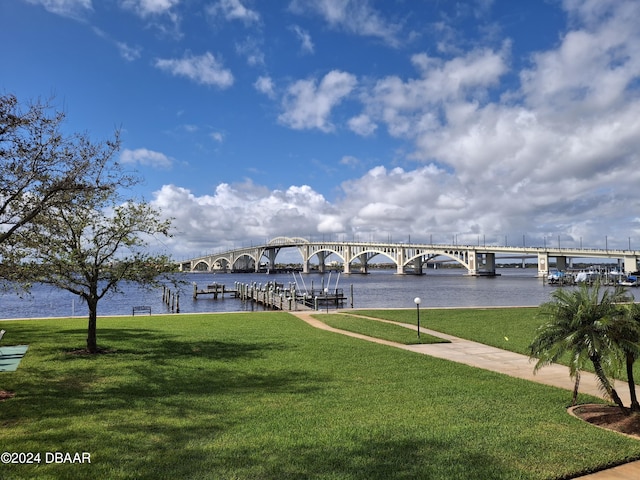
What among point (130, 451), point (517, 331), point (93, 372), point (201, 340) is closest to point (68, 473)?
point (130, 451)

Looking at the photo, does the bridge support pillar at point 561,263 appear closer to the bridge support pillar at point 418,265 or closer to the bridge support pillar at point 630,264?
the bridge support pillar at point 630,264

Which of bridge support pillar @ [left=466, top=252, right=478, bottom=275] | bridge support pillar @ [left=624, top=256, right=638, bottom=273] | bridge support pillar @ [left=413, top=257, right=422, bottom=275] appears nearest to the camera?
bridge support pillar @ [left=624, top=256, right=638, bottom=273]

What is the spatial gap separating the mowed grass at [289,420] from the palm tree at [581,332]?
99 centimetres

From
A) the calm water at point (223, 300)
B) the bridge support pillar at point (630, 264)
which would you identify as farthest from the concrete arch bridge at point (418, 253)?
the calm water at point (223, 300)

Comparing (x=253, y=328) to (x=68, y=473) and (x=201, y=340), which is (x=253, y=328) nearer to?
(x=201, y=340)

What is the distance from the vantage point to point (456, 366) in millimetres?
12453

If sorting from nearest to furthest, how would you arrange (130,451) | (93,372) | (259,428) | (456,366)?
(130,451) < (259,428) < (93,372) < (456,366)

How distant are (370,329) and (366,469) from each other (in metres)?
15.1

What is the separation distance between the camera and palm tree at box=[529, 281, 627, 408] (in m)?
7.79

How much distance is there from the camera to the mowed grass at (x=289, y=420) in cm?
A: 569

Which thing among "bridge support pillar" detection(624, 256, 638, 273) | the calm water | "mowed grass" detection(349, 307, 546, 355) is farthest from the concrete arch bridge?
"mowed grass" detection(349, 307, 546, 355)

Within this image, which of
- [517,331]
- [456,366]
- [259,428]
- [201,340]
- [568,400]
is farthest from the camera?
[517,331]

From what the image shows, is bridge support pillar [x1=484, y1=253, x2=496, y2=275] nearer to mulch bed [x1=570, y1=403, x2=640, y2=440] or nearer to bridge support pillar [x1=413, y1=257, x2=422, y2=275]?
bridge support pillar [x1=413, y1=257, x2=422, y2=275]

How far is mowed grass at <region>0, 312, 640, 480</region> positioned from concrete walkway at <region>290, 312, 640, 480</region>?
255 mm
